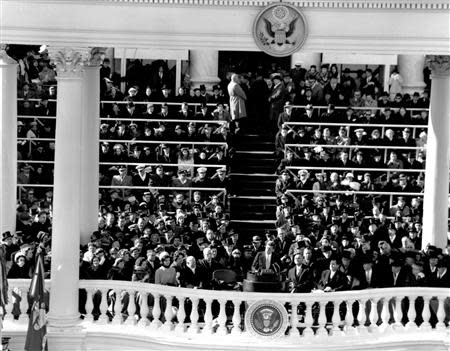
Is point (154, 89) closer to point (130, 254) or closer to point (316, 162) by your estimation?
point (316, 162)

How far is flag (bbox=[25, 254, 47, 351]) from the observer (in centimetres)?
2736

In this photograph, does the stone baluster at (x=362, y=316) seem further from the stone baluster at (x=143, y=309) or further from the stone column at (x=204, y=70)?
the stone column at (x=204, y=70)

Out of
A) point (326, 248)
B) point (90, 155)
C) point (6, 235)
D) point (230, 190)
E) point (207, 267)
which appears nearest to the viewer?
point (207, 267)

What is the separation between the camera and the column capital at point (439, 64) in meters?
31.1

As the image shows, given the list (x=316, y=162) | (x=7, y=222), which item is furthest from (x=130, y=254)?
(x=316, y=162)

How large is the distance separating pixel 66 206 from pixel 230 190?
13.7 metres

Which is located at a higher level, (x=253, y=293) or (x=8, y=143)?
(x=8, y=143)

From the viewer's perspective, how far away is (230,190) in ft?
136

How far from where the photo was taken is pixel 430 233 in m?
32.1

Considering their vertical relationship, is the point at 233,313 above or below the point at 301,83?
below

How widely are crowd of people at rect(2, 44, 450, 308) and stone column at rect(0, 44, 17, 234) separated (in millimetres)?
760

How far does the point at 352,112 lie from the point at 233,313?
1769 centimetres

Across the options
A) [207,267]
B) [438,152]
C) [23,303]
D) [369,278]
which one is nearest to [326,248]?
[369,278]

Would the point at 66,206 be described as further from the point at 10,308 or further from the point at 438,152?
the point at 438,152
